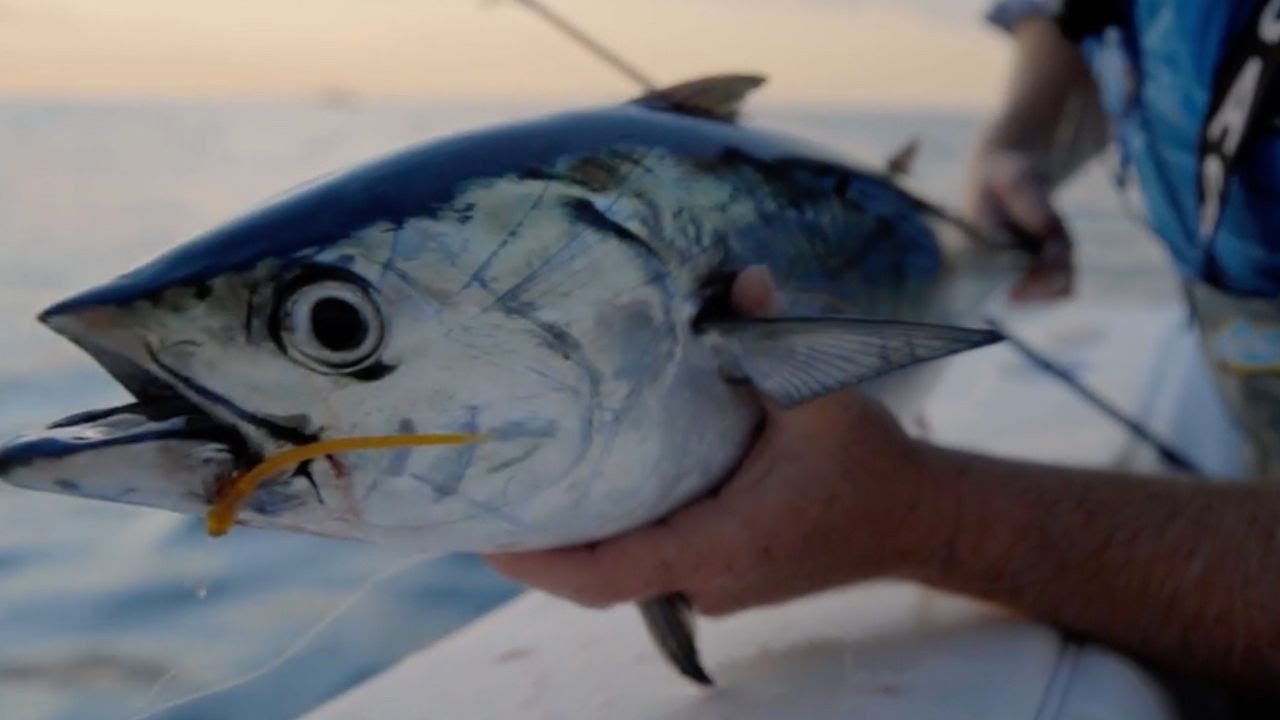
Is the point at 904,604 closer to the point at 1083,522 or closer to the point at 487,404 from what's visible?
the point at 1083,522

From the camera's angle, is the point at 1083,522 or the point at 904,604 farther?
the point at 904,604

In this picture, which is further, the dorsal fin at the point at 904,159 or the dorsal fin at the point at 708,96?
the dorsal fin at the point at 904,159

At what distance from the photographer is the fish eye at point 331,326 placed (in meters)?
0.73

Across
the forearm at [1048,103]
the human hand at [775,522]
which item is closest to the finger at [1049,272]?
the forearm at [1048,103]

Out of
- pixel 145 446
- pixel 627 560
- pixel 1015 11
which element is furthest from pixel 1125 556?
pixel 1015 11

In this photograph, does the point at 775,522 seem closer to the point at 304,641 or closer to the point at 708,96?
the point at 708,96

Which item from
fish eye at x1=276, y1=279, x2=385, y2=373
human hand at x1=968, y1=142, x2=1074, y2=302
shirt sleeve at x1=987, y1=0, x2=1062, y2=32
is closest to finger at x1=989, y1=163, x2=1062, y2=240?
human hand at x1=968, y1=142, x2=1074, y2=302

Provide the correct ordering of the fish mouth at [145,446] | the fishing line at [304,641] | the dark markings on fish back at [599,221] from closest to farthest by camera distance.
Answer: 1. the fish mouth at [145,446]
2. the dark markings on fish back at [599,221]
3. the fishing line at [304,641]

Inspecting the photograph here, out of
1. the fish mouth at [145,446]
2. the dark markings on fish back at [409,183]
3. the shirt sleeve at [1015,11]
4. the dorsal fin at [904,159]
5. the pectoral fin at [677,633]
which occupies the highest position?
the dark markings on fish back at [409,183]

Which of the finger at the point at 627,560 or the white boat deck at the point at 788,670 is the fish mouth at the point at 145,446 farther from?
the white boat deck at the point at 788,670

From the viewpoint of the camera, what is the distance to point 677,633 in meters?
1.00

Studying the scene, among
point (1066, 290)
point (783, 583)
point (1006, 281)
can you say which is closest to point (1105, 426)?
point (1066, 290)

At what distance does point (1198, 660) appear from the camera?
1023mm

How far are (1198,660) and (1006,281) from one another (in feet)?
2.01
